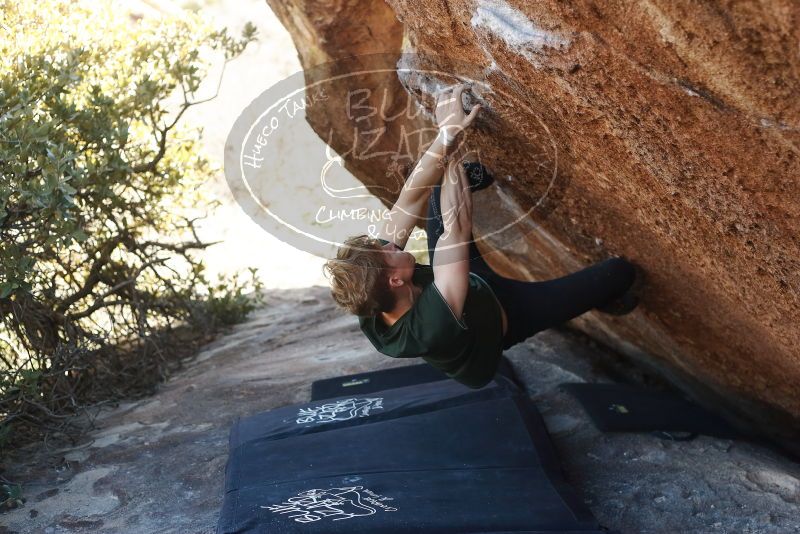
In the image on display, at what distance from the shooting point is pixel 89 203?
462 centimetres

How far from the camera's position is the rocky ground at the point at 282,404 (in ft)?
10.3

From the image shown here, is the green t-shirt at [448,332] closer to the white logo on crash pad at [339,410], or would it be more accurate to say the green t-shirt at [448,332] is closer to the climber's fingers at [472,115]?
the climber's fingers at [472,115]

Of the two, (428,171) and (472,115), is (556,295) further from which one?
(472,115)

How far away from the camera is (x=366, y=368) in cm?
470

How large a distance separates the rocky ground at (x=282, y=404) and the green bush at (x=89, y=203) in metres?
0.32

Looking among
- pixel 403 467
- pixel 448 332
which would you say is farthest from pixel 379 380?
pixel 448 332

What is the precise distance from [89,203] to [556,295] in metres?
2.73

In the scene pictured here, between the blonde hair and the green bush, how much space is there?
5.04 ft

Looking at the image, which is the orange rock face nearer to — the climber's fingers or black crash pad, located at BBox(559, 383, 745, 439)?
the climber's fingers

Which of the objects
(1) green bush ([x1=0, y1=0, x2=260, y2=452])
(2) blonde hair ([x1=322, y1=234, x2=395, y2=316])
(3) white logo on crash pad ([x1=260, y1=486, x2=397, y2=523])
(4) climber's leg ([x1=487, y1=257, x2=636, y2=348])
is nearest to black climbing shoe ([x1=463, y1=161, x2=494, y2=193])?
(4) climber's leg ([x1=487, y1=257, x2=636, y2=348])

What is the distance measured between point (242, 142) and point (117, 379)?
8.47 ft

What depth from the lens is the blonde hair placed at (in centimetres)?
280

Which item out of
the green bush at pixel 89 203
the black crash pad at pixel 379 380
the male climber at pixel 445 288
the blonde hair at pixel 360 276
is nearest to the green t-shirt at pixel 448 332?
the male climber at pixel 445 288

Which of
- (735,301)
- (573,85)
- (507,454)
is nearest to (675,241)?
(735,301)
